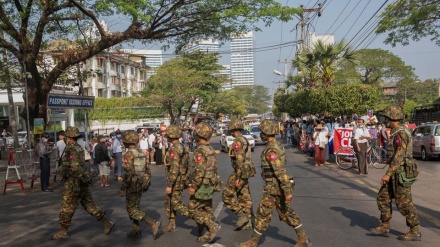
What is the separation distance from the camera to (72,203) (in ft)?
23.6

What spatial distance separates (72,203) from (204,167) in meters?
2.24

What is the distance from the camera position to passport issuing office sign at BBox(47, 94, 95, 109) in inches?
616

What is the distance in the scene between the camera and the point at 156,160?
21359 mm

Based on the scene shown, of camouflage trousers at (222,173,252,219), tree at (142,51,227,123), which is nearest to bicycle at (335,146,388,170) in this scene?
camouflage trousers at (222,173,252,219)

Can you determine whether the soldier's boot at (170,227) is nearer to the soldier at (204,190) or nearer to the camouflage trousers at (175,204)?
the camouflage trousers at (175,204)

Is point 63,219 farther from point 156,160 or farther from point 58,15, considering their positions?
point 156,160

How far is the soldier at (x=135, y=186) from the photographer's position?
22.6 ft

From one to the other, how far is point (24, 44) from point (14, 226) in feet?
31.4

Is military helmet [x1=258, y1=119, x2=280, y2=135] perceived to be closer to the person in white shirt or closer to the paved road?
the paved road

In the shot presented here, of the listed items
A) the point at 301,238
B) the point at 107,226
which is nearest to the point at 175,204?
the point at 107,226

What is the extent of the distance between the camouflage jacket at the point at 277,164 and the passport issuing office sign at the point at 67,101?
1132cm

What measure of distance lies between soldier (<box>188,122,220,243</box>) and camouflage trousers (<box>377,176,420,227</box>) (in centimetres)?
241

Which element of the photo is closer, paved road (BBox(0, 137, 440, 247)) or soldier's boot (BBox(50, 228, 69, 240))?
paved road (BBox(0, 137, 440, 247))

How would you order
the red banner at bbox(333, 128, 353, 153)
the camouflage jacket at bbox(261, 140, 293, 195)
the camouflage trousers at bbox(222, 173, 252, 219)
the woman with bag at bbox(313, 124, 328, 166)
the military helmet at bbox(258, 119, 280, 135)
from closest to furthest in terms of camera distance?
1. the camouflage jacket at bbox(261, 140, 293, 195)
2. the military helmet at bbox(258, 119, 280, 135)
3. the camouflage trousers at bbox(222, 173, 252, 219)
4. the woman with bag at bbox(313, 124, 328, 166)
5. the red banner at bbox(333, 128, 353, 153)
